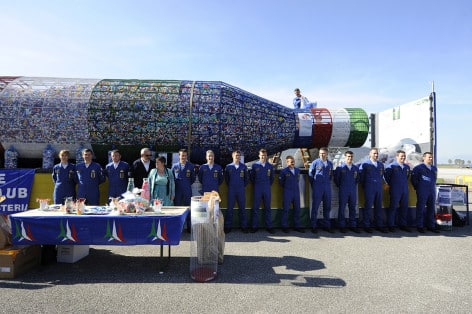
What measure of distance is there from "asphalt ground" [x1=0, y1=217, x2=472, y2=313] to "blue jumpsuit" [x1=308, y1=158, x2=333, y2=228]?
1096 millimetres

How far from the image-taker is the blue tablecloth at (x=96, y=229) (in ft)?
13.3

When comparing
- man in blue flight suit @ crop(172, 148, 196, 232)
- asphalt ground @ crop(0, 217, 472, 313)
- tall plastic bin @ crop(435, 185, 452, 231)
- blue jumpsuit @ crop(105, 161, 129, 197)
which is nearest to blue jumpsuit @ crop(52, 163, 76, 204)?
blue jumpsuit @ crop(105, 161, 129, 197)

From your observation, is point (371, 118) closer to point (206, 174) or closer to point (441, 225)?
point (441, 225)

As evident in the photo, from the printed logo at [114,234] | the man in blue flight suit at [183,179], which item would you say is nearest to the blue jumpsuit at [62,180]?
the man in blue flight suit at [183,179]

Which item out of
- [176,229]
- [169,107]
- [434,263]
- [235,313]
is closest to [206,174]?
[169,107]

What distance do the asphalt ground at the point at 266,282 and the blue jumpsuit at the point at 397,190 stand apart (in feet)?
4.05

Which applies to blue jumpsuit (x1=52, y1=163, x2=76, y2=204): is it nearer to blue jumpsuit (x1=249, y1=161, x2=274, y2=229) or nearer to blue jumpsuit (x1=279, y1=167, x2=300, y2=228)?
blue jumpsuit (x1=249, y1=161, x2=274, y2=229)

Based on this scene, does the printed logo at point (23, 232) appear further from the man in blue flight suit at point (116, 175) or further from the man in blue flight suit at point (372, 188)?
the man in blue flight suit at point (372, 188)

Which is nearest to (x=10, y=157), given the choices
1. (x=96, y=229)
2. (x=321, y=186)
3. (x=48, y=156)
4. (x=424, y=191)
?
(x=48, y=156)

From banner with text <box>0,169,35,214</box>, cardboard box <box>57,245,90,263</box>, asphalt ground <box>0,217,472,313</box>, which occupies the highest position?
banner with text <box>0,169,35,214</box>

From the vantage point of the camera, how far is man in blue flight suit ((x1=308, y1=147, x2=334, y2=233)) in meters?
6.72

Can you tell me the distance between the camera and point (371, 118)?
8977 mm

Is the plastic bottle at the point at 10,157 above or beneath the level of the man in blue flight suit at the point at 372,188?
above

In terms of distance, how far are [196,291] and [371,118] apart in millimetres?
7329
